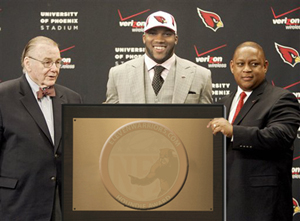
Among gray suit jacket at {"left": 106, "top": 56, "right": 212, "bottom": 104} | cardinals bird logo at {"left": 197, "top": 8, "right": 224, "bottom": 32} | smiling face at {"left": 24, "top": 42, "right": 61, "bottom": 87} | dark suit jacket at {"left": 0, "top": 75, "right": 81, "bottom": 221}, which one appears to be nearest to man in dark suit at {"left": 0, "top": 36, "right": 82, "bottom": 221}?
dark suit jacket at {"left": 0, "top": 75, "right": 81, "bottom": 221}

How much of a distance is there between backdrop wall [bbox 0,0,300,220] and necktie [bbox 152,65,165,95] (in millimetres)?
2126

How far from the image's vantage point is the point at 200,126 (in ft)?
4.13

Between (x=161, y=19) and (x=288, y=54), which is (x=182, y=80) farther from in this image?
(x=288, y=54)

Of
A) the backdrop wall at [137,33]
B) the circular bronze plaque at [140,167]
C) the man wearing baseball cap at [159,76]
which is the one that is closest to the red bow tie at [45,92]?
the man wearing baseball cap at [159,76]

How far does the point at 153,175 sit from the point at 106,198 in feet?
0.52

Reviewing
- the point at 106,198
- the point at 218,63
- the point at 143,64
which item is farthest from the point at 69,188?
the point at 218,63

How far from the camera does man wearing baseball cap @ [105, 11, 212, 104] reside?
225 centimetres

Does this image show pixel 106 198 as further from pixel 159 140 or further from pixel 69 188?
pixel 159 140

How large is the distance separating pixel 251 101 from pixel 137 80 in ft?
2.91

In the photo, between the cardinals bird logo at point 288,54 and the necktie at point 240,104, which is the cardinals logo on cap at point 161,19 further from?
the cardinals bird logo at point 288,54

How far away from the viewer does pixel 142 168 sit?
1.26 metres

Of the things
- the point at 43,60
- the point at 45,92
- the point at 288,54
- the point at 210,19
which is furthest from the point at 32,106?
the point at 288,54

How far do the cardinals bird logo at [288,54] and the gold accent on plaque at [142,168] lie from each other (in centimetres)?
348

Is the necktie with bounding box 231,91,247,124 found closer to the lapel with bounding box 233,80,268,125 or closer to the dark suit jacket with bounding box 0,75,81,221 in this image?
the lapel with bounding box 233,80,268,125
